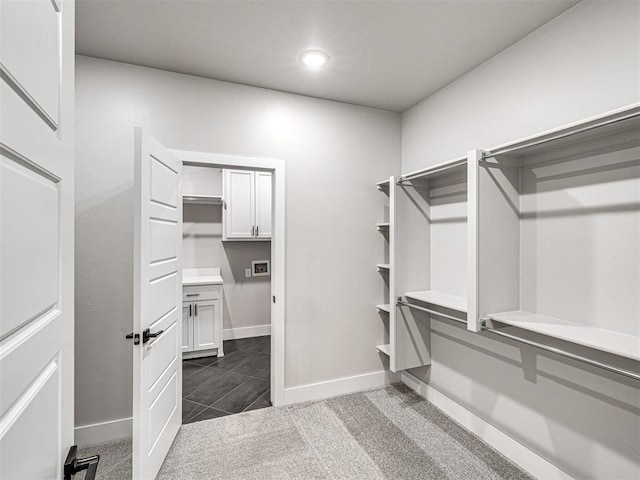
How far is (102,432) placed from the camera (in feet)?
7.42

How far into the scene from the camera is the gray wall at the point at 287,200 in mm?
2234

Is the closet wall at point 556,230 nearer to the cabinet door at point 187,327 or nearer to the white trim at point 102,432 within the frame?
the white trim at point 102,432

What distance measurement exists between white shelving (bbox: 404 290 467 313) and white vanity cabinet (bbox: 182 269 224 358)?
232 centimetres

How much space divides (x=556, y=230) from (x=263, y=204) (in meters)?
3.35

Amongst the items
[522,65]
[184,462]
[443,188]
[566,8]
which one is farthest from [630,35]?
[184,462]

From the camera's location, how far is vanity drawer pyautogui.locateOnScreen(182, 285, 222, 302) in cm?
376

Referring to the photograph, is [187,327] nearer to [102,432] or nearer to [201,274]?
[201,274]

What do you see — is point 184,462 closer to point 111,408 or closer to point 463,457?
point 111,408

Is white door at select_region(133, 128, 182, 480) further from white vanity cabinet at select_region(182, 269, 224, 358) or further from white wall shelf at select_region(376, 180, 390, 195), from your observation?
white wall shelf at select_region(376, 180, 390, 195)

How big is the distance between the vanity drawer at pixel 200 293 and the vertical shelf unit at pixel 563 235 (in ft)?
9.48

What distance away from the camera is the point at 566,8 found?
1.77 m

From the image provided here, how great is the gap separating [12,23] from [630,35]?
7.47 feet

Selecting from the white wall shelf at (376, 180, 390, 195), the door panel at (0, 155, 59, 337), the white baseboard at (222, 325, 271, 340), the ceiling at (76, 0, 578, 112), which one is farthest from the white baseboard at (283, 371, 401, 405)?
the ceiling at (76, 0, 578, 112)

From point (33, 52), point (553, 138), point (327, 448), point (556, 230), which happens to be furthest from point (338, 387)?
point (33, 52)
